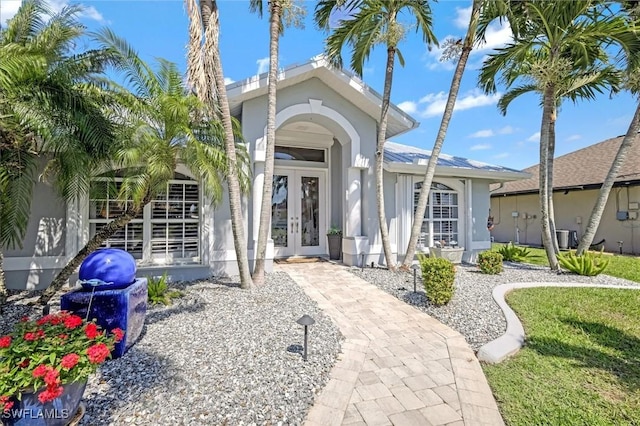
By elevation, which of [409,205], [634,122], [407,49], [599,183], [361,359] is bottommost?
[361,359]

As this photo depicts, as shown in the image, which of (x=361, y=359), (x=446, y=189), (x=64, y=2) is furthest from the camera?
(x=446, y=189)

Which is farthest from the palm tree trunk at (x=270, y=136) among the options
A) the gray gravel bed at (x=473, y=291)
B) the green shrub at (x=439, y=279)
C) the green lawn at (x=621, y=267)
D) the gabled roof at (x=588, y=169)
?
the gabled roof at (x=588, y=169)

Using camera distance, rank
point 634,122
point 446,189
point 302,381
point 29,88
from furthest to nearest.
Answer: point 446,189 < point 634,122 < point 29,88 < point 302,381

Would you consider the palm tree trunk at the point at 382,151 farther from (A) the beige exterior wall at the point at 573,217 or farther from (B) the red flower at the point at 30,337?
(A) the beige exterior wall at the point at 573,217

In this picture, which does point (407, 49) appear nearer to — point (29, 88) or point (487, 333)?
point (487, 333)

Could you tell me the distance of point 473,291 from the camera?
744cm

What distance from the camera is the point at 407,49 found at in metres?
9.68

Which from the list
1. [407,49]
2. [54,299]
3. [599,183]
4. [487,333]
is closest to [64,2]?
[54,299]

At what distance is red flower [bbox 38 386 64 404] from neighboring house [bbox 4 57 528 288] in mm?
5830

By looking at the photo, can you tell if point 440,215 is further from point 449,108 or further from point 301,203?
point 301,203

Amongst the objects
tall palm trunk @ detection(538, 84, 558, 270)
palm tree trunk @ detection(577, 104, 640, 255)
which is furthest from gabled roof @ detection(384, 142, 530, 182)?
palm tree trunk @ detection(577, 104, 640, 255)

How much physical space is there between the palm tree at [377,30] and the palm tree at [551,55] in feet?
6.29

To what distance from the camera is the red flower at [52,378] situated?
2371mm

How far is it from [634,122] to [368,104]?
8.21 m
